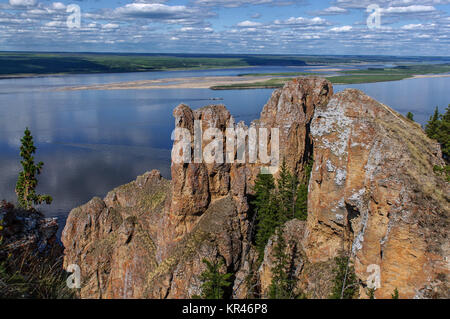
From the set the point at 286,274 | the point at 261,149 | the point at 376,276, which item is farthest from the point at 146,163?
the point at 376,276

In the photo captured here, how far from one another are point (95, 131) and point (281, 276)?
10117 cm

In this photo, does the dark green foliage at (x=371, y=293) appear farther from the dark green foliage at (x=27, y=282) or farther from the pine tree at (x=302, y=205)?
the pine tree at (x=302, y=205)

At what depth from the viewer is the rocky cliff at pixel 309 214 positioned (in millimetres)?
15672

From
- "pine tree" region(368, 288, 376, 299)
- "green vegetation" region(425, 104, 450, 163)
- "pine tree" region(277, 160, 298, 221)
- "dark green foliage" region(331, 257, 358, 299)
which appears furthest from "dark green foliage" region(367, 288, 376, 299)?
"green vegetation" region(425, 104, 450, 163)

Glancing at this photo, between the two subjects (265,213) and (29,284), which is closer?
(29,284)

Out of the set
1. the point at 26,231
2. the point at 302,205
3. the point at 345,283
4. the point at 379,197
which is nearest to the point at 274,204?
the point at 302,205

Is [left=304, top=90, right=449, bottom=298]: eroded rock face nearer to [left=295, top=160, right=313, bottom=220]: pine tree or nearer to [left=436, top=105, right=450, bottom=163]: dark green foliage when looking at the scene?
[left=295, top=160, right=313, bottom=220]: pine tree

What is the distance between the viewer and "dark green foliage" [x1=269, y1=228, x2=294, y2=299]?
22.1 metres

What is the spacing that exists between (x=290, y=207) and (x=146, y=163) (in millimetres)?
53927

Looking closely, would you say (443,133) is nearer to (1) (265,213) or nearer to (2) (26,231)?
(1) (265,213)

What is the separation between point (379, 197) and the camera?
16859mm

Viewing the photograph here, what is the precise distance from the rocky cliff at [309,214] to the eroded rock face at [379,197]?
0.17 feet

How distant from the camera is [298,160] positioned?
1837 inches
